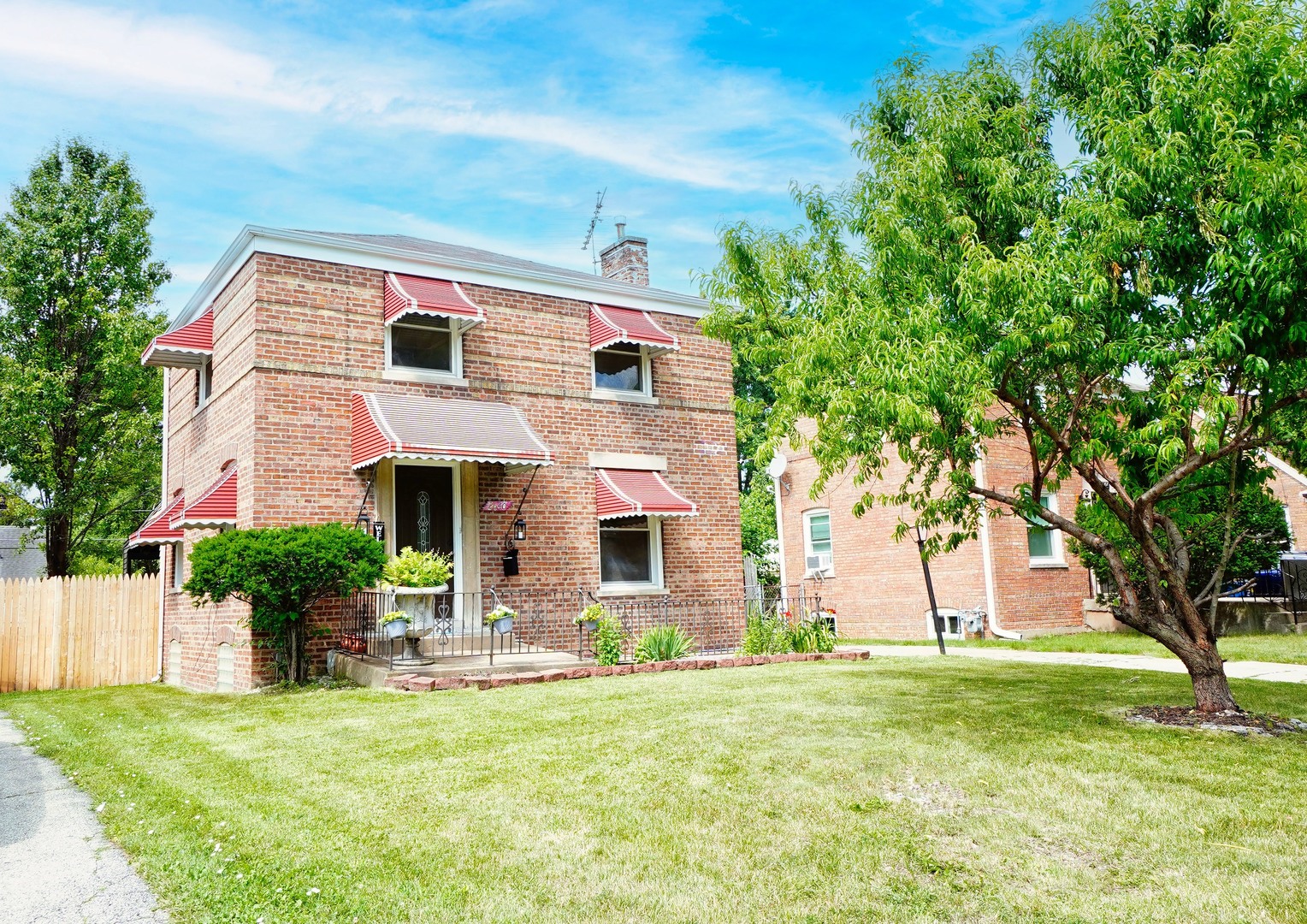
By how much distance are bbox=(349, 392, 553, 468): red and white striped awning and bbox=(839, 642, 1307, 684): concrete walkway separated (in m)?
6.53

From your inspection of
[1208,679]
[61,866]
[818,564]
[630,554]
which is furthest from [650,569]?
[61,866]

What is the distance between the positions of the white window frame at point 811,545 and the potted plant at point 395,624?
1498 cm

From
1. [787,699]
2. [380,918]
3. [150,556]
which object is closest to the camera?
[380,918]

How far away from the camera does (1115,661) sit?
1455 centimetres

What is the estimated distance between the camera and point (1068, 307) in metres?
7.54

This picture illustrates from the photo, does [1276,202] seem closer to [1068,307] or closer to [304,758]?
[1068,307]

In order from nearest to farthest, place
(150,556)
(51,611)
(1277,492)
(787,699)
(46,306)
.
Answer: (787,699) → (51,611) → (46,306) → (1277,492) → (150,556)

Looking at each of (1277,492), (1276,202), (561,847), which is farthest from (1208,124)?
(1277,492)

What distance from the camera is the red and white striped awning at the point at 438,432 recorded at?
42.7 feet

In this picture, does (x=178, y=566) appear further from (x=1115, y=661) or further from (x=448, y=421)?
(x=1115, y=661)

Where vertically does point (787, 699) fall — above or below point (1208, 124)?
below

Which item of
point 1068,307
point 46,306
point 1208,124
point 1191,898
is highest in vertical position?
point 46,306

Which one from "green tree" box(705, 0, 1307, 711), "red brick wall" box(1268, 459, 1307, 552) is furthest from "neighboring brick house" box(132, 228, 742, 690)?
"red brick wall" box(1268, 459, 1307, 552)

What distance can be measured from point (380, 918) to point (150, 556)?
32.0 metres
